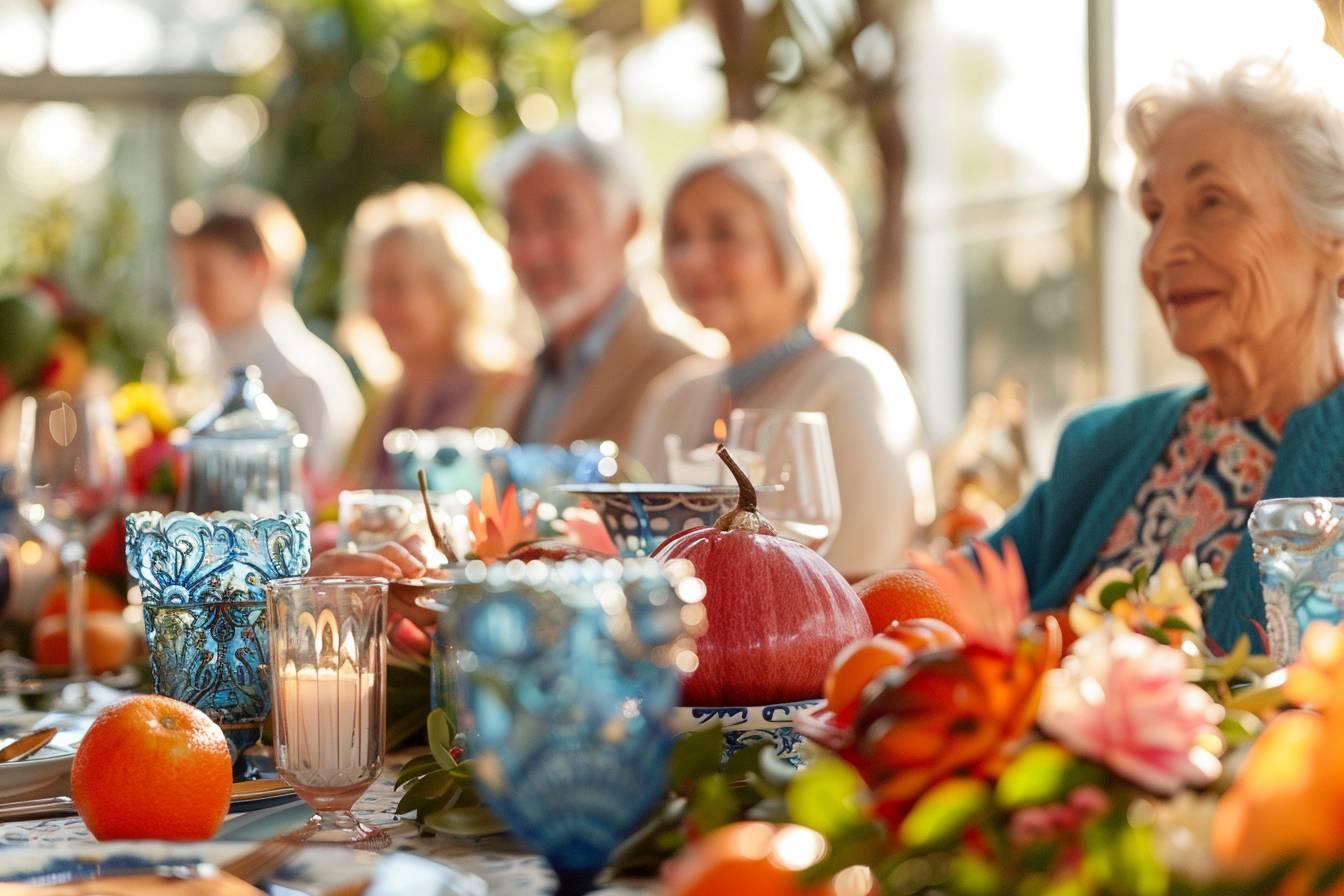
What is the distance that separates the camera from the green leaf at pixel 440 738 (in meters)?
0.82

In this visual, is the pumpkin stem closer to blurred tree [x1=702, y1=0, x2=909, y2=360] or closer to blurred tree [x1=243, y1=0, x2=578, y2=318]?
blurred tree [x1=702, y1=0, x2=909, y2=360]

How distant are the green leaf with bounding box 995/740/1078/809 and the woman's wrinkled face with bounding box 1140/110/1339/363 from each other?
1.09m

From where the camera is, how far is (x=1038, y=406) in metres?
3.68

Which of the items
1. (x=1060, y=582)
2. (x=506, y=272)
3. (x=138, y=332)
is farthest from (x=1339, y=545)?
(x=506, y=272)

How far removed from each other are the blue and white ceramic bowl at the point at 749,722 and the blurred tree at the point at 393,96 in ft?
16.9

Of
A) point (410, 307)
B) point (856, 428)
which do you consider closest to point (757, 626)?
Answer: point (856, 428)

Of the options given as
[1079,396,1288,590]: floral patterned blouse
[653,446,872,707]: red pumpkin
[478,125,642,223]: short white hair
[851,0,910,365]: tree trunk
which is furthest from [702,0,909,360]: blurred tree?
[653,446,872,707]: red pumpkin

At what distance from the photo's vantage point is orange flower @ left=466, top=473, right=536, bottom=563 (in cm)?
104

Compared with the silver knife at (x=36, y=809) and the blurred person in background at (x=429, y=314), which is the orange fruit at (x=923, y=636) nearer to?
the silver knife at (x=36, y=809)

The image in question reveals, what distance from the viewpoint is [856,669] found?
2.19 feet

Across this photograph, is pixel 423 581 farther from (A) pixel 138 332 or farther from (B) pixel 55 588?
(A) pixel 138 332

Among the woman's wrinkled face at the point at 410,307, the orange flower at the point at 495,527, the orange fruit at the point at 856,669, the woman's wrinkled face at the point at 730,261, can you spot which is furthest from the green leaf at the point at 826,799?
the woman's wrinkled face at the point at 410,307

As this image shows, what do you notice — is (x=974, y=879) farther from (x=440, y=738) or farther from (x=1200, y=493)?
(x=1200, y=493)

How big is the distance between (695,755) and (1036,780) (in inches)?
7.4
